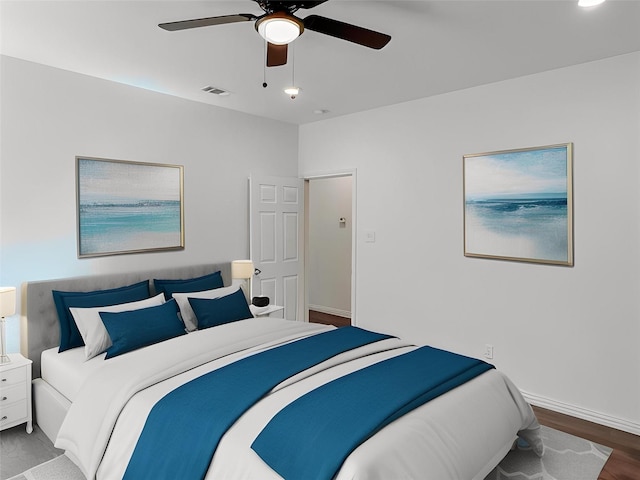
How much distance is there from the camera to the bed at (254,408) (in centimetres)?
182

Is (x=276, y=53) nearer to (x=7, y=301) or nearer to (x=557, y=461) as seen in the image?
(x=7, y=301)

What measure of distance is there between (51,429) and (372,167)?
3.52 metres

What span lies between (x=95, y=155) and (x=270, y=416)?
2679 millimetres

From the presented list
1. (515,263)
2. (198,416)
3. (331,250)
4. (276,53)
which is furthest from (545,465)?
(331,250)

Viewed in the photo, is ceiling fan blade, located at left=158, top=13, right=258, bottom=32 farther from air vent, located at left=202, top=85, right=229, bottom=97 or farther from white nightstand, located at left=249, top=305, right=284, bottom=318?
white nightstand, located at left=249, top=305, right=284, bottom=318

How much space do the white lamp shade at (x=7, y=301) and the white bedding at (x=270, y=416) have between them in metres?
0.78

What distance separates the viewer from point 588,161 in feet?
10.5

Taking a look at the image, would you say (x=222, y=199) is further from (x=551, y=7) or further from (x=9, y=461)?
(x=551, y=7)

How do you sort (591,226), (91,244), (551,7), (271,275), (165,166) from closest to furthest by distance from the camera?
(551,7) → (591,226) → (91,244) → (165,166) → (271,275)

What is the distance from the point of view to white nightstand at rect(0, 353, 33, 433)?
2834 millimetres

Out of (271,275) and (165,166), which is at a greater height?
(165,166)

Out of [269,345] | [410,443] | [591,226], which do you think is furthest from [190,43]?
[591,226]

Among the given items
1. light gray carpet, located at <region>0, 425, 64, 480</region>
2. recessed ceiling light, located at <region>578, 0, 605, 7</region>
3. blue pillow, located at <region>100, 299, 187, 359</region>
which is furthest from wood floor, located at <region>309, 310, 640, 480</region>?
light gray carpet, located at <region>0, 425, 64, 480</region>

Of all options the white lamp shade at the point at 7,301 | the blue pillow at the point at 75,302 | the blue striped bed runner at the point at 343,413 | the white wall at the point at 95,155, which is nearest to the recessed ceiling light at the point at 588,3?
the blue striped bed runner at the point at 343,413
